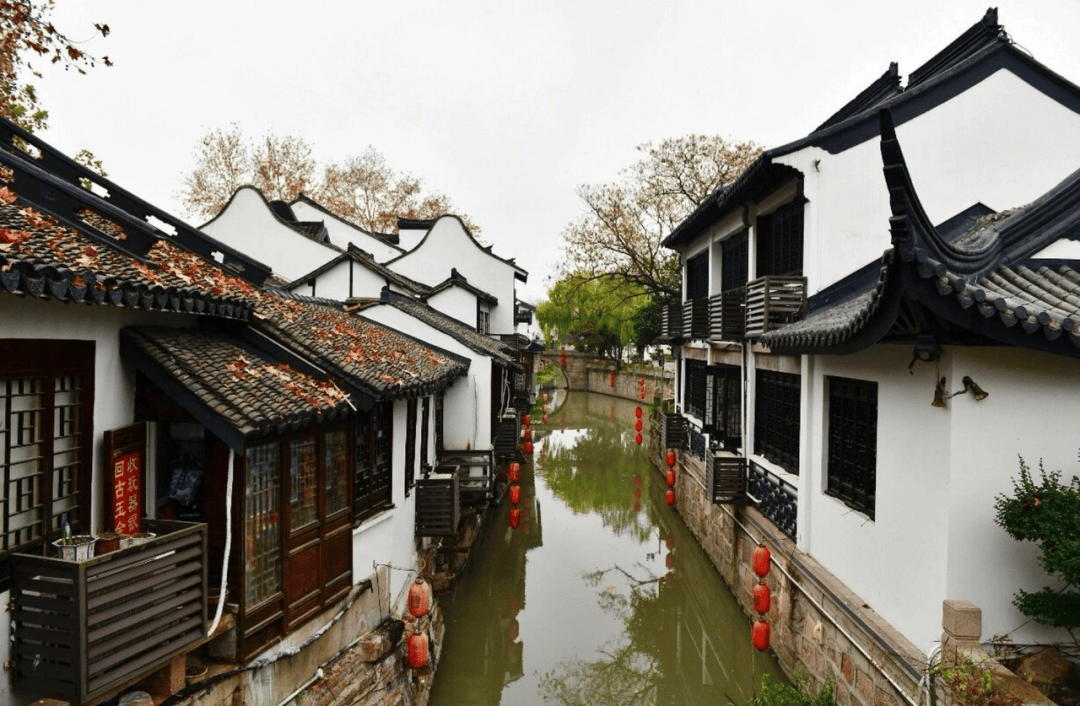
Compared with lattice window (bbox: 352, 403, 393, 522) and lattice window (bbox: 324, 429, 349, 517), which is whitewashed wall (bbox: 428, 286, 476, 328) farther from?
lattice window (bbox: 324, 429, 349, 517)

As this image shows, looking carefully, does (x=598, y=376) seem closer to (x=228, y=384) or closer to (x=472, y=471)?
(x=472, y=471)

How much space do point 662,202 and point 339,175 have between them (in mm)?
17783

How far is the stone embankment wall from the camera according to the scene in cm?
638

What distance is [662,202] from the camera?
25359 millimetres

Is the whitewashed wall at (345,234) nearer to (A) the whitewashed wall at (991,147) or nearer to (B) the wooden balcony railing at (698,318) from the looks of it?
(B) the wooden balcony railing at (698,318)

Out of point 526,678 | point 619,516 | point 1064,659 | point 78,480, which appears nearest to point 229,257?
point 78,480

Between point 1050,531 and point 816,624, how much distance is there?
3.73 m

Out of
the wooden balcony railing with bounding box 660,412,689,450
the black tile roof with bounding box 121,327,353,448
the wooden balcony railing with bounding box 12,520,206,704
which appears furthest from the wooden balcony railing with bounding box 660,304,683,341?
the wooden balcony railing with bounding box 12,520,206,704

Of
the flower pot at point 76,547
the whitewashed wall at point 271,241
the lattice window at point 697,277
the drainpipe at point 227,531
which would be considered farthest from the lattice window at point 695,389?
the flower pot at point 76,547

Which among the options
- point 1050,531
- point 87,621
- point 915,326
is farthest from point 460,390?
point 1050,531

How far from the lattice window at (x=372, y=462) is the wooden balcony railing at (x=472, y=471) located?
4.65 m

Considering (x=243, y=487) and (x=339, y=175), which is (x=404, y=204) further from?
(x=243, y=487)

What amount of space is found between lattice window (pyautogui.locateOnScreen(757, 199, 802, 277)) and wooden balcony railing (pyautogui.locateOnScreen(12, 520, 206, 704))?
917cm

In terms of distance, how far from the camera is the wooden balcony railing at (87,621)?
408cm
